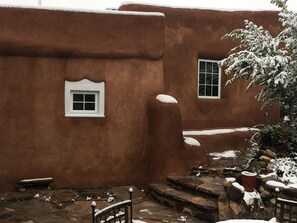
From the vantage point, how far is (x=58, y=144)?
810 centimetres

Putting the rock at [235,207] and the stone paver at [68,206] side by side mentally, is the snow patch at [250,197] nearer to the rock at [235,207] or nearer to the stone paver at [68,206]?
the rock at [235,207]

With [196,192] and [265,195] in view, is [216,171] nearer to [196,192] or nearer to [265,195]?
[196,192]

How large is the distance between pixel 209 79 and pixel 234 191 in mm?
5255

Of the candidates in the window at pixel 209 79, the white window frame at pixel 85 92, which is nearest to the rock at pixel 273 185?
the white window frame at pixel 85 92

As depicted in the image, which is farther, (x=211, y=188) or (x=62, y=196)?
(x=62, y=196)

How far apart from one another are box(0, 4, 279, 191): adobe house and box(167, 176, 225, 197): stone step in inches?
13.0

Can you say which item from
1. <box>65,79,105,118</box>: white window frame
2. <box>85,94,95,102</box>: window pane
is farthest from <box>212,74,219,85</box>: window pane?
<box>85,94,95,102</box>: window pane

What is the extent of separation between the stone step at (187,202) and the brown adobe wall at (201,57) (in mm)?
3250

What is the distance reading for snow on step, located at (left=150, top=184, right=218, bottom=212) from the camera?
6.72m

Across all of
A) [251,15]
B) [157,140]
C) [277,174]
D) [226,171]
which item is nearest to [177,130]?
[157,140]

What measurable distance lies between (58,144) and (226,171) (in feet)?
12.4

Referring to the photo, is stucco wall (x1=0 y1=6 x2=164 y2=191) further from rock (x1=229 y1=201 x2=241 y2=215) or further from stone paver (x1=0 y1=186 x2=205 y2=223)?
rock (x1=229 y1=201 x2=241 y2=215)

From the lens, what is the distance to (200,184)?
741 cm

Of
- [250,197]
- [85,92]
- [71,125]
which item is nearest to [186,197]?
[250,197]
